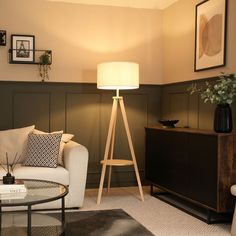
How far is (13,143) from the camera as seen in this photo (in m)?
4.73

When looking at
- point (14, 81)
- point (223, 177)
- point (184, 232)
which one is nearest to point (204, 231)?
point (184, 232)

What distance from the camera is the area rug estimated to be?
11.6ft

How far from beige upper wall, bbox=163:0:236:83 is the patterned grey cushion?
5.82ft

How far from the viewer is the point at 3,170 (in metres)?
4.17

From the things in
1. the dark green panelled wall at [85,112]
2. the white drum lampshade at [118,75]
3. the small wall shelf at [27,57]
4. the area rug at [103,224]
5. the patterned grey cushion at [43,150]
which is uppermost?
the small wall shelf at [27,57]

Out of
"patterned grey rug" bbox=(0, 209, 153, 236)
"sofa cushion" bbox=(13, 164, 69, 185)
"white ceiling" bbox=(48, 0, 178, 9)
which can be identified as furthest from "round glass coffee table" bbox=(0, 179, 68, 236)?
"white ceiling" bbox=(48, 0, 178, 9)

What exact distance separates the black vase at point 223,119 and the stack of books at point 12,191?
72.3 inches

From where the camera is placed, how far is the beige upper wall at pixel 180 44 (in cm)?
496

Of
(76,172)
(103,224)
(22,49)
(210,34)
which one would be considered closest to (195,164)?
(103,224)

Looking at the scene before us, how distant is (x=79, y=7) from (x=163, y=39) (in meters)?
1.24

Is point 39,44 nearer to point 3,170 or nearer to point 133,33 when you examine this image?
point 133,33

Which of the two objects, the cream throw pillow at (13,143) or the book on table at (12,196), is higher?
the cream throw pillow at (13,143)

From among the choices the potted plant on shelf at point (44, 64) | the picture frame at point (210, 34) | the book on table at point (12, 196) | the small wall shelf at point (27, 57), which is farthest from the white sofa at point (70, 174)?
the picture frame at point (210, 34)

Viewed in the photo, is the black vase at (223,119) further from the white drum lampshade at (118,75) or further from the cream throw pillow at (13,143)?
the cream throw pillow at (13,143)
